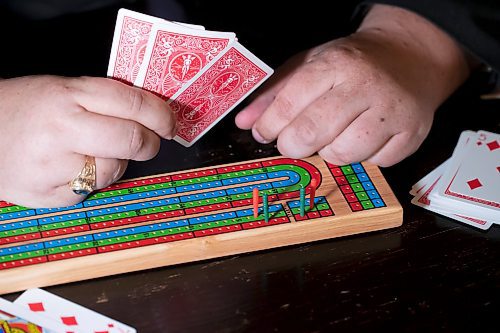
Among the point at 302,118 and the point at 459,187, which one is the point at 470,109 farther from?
the point at 302,118

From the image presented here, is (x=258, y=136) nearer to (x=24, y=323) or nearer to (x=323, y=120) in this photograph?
(x=323, y=120)

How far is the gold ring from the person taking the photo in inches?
39.4

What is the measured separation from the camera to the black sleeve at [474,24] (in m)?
1.25

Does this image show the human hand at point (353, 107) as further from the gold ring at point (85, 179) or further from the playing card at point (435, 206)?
the gold ring at point (85, 179)

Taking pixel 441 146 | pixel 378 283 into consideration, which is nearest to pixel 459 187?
pixel 441 146

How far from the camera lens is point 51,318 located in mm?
891

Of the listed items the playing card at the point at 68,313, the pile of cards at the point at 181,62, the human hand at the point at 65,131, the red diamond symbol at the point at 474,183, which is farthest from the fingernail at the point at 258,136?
the playing card at the point at 68,313

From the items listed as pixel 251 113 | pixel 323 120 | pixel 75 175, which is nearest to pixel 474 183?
pixel 323 120

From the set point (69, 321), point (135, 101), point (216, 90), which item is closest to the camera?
point (69, 321)

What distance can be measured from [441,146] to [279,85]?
0.99 ft

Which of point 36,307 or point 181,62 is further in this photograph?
point 181,62

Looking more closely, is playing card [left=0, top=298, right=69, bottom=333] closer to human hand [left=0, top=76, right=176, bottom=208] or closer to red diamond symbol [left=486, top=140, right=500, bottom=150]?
human hand [left=0, top=76, right=176, bottom=208]

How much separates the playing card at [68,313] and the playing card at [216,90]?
0.34 meters

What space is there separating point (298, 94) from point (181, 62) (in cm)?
21
